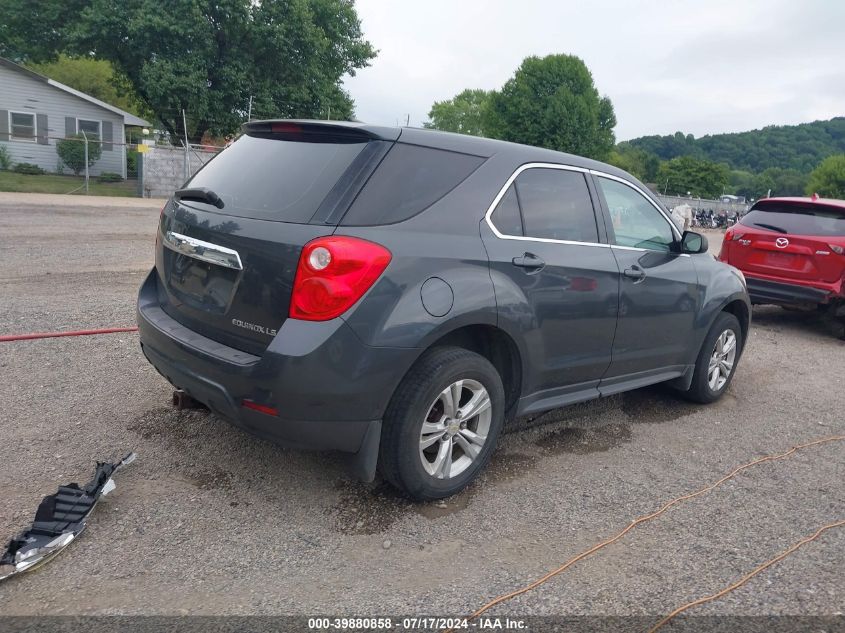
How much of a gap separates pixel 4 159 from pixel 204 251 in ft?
88.7

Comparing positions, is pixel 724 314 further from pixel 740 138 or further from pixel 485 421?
pixel 740 138

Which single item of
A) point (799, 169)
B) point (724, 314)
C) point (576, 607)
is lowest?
point (576, 607)

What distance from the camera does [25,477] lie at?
334 cm

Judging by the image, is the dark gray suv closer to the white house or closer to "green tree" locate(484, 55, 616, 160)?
the white house

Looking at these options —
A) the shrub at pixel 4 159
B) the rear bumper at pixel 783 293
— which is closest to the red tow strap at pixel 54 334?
the rear bumper at pixel 783 293

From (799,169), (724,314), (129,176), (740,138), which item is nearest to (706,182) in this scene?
(799,169)

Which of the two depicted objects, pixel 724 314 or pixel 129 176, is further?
pixel 129 176

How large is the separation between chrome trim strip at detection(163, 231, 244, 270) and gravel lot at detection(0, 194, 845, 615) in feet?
3.70

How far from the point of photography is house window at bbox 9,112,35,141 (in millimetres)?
27406

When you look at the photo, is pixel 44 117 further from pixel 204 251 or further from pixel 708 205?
pixel 708 205

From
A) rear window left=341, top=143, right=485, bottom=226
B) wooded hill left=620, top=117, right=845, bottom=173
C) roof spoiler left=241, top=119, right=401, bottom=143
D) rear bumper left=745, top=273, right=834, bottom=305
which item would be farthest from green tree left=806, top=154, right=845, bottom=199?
roof spoiler left=241, top=119, right=401, bottom=143

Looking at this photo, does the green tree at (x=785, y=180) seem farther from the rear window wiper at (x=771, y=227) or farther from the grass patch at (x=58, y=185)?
the rear window wiper at (x=771, y=227)

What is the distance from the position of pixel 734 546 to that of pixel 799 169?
113 meters

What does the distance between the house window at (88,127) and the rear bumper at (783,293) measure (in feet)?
92.7
